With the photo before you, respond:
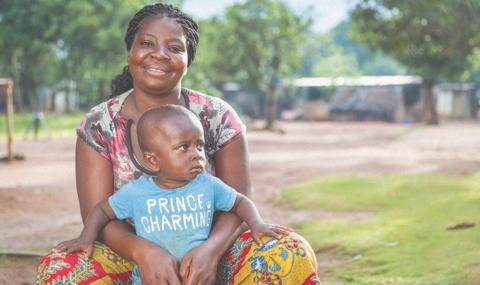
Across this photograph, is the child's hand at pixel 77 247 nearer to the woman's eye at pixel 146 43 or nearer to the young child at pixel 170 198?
the young child at pixel 170 198


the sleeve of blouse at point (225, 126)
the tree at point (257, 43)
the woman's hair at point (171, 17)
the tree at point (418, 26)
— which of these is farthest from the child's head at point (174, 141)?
the tree at point (257, 43)

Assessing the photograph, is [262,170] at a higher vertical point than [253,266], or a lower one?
lower

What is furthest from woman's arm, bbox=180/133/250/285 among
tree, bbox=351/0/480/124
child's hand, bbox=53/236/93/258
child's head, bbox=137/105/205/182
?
tree, bbox=351/0/480/124

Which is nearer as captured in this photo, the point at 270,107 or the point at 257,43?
the point at 257,43

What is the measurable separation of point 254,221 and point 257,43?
23458mm

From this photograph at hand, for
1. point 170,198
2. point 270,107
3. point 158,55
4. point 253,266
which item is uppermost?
point 158,55

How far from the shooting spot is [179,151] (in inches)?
106

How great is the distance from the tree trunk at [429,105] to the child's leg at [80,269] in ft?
95.8

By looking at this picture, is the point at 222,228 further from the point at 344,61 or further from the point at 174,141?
the point at 344,61

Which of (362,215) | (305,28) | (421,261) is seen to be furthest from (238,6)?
(421,261)

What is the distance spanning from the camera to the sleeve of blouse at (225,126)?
3086 millimetres

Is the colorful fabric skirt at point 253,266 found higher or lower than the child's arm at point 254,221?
lower

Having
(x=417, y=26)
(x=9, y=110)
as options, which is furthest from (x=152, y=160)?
(x=417, y=26)

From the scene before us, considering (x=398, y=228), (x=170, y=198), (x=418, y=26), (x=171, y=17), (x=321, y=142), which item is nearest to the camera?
(x=170, y=198)
